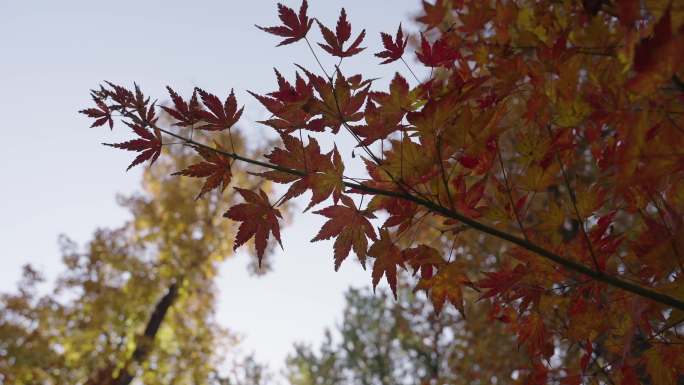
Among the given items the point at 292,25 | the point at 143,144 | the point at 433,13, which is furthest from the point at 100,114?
the point at 433,13

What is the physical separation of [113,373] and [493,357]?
7119 millimetres

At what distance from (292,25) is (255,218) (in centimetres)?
53

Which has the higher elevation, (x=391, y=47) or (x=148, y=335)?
(x=148, y=335)

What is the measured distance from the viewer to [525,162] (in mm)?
1192

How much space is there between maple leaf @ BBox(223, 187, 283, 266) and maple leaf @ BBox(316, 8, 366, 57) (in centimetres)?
44

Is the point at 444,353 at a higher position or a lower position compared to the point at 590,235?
higher

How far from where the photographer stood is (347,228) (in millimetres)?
1175

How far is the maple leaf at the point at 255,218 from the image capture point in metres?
1.12

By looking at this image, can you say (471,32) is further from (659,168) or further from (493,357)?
(493,357)

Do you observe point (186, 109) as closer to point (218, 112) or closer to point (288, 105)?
point (218, 112)

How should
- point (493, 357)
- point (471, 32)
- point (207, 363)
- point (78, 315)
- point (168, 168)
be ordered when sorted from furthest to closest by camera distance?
1. point (168, 168)
2. point (207, 363)
3. point (78, 315)
4. point (493, 357)
5. point (471, 32)

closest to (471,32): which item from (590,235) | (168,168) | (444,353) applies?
(590,235)

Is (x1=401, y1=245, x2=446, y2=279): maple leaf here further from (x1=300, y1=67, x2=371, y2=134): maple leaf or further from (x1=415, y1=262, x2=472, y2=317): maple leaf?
(x1=300, y1=67, x2=371, y2=134): maple leaf

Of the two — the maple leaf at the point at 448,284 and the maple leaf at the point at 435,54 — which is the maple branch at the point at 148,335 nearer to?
the maple leaf at the point at 448,284
